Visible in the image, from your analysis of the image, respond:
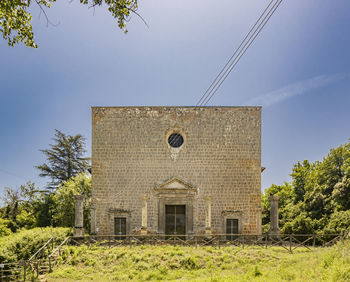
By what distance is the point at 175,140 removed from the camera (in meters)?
16.3

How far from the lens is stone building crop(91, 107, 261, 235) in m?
15.4

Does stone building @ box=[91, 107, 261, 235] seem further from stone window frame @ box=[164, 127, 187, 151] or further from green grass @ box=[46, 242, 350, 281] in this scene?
green grass @ box=[46, 242, 350, 281]

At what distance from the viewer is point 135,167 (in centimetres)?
1595

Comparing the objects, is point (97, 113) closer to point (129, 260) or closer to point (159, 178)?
point (159, 178)

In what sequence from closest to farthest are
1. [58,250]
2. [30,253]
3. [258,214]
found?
[58,250] < [30,253] < [258,214]

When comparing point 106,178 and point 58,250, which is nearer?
point 58,250

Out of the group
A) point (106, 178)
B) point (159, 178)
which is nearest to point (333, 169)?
point (159, 178)

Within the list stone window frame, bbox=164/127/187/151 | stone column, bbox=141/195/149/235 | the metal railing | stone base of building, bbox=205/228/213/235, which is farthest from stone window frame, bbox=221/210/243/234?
stone window frame, bbox=164/127/187/151

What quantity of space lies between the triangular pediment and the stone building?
6 cm

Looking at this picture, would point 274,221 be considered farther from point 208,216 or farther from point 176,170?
point 176,170

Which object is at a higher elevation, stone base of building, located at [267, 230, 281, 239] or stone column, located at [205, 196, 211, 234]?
stone column, located at [205, 196, 211, 234]

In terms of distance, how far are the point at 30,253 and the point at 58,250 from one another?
2.03m

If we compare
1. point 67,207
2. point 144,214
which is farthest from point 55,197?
point 144,214

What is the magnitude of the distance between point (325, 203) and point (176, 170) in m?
12.9
